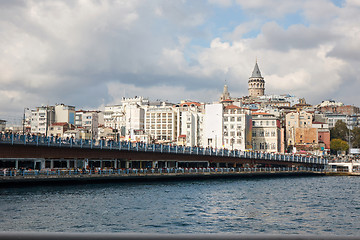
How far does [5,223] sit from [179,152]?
59.1 meters

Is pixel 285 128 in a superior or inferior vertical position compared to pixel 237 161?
superior

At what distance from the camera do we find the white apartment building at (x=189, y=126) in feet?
494

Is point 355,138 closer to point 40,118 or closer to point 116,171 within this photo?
point 116,171

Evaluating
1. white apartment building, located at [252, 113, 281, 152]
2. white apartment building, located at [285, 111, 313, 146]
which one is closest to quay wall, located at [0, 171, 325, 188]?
white apartment building, located at [252, 113, 281, 152]

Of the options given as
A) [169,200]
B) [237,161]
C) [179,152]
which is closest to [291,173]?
[237,161]

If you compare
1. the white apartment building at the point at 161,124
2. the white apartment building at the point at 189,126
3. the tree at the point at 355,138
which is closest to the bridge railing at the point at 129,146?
the white apartment building at the point at 189,126

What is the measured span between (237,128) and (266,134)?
1272cm

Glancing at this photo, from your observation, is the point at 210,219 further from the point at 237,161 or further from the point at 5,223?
the point at 237,161

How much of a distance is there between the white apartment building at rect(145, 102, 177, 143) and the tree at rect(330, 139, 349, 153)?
56965 mm

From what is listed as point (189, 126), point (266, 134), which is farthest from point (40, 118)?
point (266, 134)

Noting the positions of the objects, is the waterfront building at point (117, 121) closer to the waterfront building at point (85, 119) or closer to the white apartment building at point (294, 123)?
the waterfront building at point (85, 119)

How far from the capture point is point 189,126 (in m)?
151

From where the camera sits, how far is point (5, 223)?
100 ft

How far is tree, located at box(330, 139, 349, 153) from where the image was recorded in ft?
508
